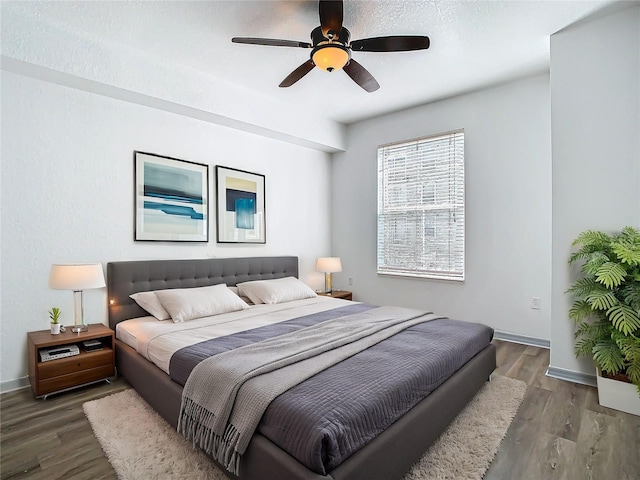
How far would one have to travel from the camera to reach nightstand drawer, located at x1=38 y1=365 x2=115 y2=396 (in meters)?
2.51

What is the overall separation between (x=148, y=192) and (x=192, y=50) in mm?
1393

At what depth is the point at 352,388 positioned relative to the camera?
5.23ft

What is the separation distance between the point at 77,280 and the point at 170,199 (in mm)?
1204

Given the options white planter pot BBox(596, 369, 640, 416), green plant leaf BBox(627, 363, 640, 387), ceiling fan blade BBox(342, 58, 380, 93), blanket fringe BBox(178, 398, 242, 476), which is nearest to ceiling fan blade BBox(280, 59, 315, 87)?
ceiling fan blade BBox(342, 58, 380, 93)

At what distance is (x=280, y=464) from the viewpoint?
1345mm

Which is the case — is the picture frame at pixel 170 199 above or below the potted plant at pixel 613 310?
above

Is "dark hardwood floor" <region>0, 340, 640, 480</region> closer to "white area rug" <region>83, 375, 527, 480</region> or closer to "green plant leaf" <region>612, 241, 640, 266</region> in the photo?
"white area rug" <region>83, 375, 527, 480</region>

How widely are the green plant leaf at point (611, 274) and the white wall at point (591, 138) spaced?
19.0 inches

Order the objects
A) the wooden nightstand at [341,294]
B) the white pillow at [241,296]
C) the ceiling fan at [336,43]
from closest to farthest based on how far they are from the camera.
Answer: the ceiling fan at [336,43], the white pillow at [241,296], the wooden nightstand at [341,294]

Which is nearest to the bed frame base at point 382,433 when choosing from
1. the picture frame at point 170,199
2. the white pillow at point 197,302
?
the white pillow at point 197,302

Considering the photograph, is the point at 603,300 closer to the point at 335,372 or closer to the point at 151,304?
the point at 335,372

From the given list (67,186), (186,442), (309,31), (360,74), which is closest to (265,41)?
(309,31)

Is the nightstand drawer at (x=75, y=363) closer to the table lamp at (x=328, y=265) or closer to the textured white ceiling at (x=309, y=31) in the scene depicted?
the textured white ceiling at (x=309, y=31)

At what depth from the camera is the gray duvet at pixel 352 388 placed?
1.34 meters
